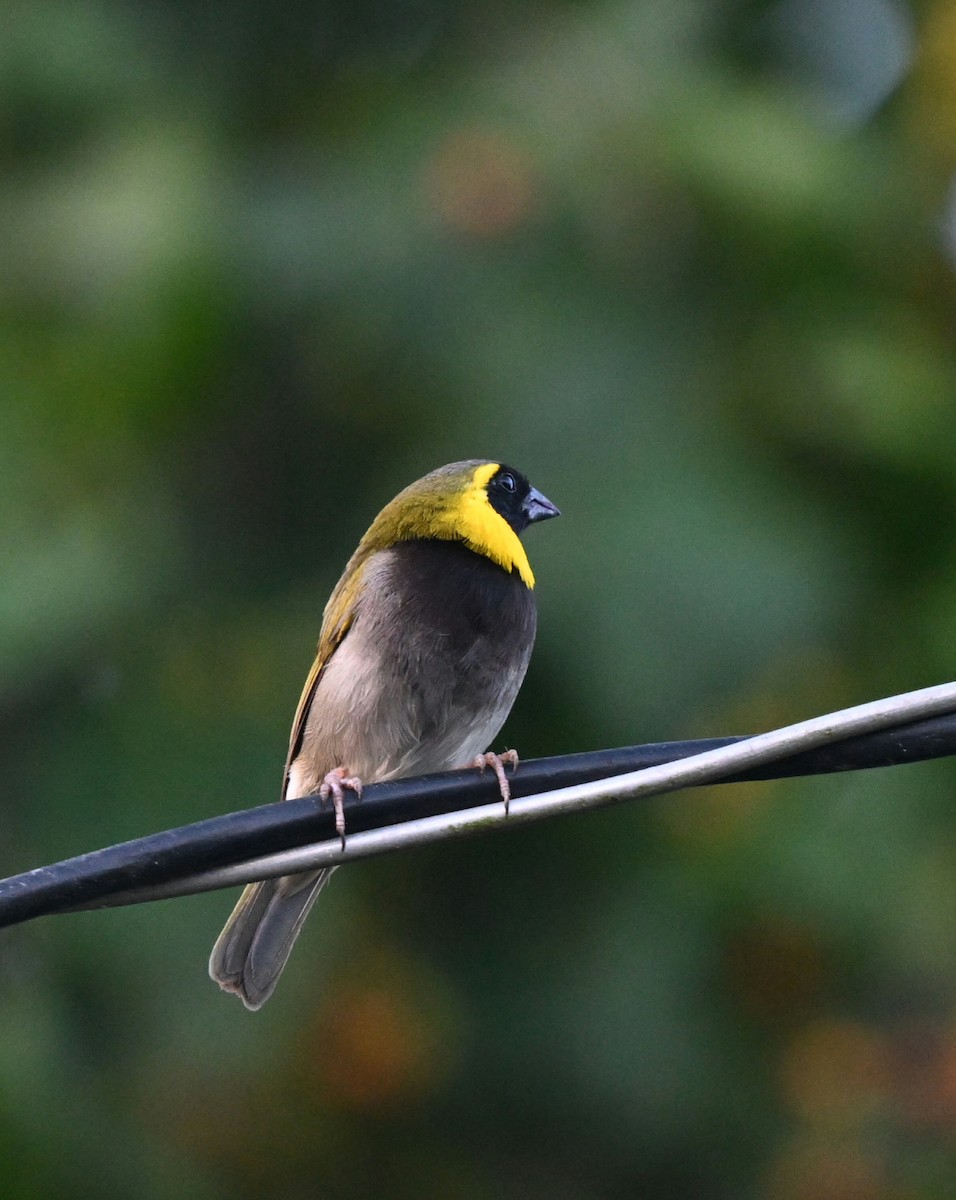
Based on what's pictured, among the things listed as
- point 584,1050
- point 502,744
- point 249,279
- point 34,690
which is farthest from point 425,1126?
point 249,279

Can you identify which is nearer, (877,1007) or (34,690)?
(34,690)

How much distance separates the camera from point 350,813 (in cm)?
A: 289

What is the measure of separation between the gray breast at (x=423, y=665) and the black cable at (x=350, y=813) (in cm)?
144

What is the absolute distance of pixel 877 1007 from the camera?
541 cm

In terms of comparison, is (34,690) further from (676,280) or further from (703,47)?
(703,47)

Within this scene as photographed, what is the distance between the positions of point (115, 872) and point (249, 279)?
241 cm

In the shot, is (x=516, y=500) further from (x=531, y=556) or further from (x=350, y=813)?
(x=350, y=813)

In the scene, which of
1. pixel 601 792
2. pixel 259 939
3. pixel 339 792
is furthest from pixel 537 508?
pixel 601 792

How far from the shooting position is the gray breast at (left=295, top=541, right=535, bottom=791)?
4.55m

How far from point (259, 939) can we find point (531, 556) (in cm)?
133

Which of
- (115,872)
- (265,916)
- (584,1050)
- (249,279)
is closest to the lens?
(115,872)

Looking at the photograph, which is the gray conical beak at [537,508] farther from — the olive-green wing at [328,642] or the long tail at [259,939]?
the long tail at [259,939]

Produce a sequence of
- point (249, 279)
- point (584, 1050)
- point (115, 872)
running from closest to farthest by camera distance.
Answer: point (115, 872) < point (249, 279) < point (584, 1050)

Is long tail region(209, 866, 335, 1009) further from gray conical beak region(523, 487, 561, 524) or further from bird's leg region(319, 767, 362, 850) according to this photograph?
gray conical beak region(523, 487, 561, 524)
